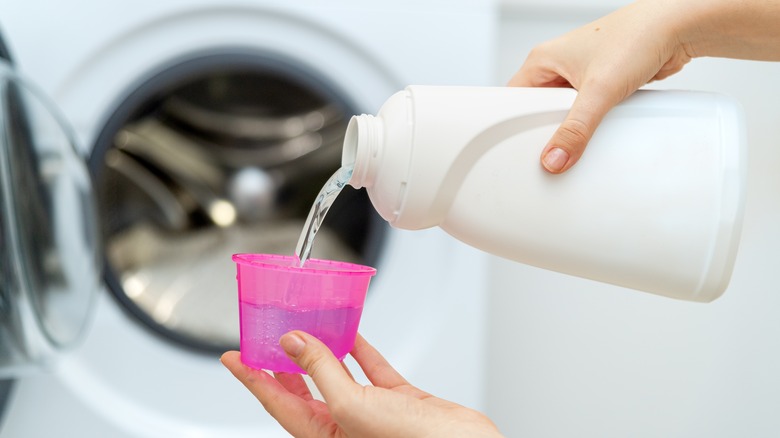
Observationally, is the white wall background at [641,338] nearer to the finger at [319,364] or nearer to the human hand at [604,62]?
the human hand at [604,62]

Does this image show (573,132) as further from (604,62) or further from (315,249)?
(315,249)

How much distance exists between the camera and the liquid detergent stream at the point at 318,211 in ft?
2.11

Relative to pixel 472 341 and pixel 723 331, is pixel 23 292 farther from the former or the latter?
pixel 723 331

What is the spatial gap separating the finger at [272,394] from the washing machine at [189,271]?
16.3 inches

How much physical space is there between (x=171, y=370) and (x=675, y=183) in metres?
0.73

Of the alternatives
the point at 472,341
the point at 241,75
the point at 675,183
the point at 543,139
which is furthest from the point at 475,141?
→ the point at 241,75

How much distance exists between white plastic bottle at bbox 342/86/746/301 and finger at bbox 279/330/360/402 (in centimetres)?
13

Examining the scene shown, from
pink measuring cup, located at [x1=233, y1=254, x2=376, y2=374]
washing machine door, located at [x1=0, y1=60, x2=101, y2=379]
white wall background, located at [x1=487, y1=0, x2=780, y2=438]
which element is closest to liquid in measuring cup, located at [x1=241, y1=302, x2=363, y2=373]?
pink measuring cup, located at [x1=233, y1=254, x2=376, y2=374]

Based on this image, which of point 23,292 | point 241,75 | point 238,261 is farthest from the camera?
point 241,75

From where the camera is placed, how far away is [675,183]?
0.65m

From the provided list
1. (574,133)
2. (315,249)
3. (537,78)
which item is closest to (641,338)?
(315,249)

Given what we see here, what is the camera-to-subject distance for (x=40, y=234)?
A: 998 millimetres

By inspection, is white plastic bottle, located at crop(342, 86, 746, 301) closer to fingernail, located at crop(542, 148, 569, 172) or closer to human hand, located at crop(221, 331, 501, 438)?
fingernail, located at crop(542, 148, 569, 172)

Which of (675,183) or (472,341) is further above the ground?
(675,183)
